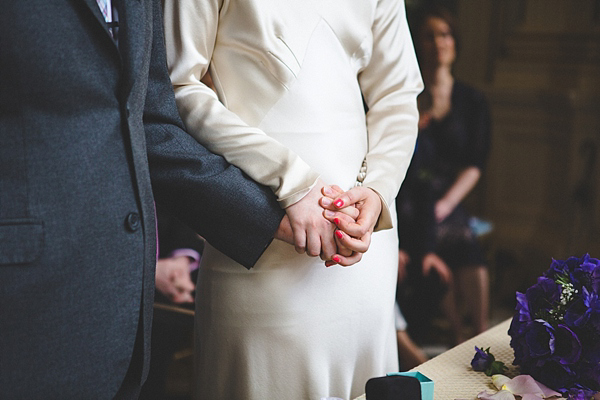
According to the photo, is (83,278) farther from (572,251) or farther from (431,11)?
(572,251)

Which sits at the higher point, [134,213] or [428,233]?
[134,213]

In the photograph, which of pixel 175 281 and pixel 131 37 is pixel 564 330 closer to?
pixel 131 37

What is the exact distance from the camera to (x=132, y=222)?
1079 mm

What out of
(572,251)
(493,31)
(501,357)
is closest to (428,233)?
(572,251)

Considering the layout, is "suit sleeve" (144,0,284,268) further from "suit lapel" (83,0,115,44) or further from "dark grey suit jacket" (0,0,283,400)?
"suit lapel" (83,0,115,44)

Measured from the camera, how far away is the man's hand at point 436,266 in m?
3.18

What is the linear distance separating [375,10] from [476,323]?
2350 millimetres

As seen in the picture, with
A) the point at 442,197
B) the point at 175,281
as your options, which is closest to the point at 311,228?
the point at 175,281

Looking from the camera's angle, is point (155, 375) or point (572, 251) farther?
point (572, 251)

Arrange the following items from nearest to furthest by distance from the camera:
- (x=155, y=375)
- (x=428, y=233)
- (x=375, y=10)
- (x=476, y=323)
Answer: (x=375, y=10)
(x=155, y=375)
(x=428, y=233)
(x=476, y=323)

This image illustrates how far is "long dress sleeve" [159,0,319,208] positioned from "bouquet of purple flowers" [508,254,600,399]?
0.48 meters

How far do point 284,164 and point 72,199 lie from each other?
382 millimetres

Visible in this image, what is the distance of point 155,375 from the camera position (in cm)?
211

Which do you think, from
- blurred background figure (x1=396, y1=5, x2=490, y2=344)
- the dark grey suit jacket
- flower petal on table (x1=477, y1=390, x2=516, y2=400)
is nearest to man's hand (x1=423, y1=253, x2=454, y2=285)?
blurred background figure (x1=396, y1=5, x2=490, y2=344)
